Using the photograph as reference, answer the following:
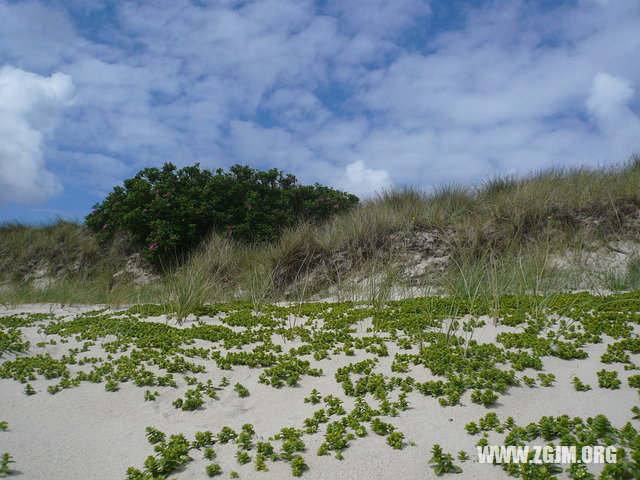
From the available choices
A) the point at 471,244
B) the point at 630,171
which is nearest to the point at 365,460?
the point at 471,244

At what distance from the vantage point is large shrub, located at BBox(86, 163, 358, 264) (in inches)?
625

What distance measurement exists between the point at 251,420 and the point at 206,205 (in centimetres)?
1219

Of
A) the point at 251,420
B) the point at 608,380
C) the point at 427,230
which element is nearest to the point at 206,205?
the point at 427,230

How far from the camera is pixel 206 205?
52.3 ft

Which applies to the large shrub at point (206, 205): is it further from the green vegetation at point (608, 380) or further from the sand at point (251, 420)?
the green vegetation at point (608, 380)

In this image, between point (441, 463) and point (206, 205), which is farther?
point (206, 205)

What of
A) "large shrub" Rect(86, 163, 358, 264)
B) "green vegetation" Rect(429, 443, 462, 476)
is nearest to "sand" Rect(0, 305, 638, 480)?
"green vegetation" Rect(429, 443, 462, 476)

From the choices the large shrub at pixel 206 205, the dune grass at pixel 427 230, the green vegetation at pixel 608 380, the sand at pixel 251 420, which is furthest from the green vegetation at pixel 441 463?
the large shrub at pixel 206 205

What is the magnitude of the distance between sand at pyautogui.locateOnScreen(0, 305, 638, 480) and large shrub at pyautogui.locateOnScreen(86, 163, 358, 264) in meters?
10.3

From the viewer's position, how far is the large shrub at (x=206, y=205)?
15.9 metres

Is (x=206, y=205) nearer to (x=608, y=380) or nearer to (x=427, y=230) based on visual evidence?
(x=427, y=230)

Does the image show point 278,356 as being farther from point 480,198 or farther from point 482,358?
point 480,198

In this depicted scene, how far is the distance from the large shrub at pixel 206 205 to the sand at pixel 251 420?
10.3 meters

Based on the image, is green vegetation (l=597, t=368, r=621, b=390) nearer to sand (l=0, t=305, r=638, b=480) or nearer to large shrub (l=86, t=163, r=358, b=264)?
sand (l=0, t=305, r=638, b=480)
